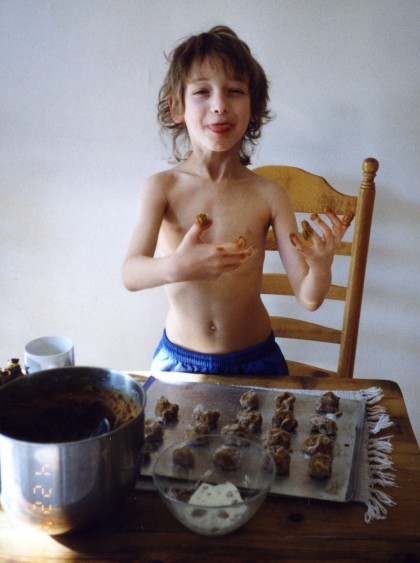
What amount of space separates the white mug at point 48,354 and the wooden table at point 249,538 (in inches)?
9.4

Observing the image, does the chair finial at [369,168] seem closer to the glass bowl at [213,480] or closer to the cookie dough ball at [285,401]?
the cookie dough ball at [285,401]

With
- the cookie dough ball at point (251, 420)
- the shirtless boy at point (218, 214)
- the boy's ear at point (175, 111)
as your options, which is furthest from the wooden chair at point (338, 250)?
the cookie dough ball at point (251, 420)

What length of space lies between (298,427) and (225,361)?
0.36 meters

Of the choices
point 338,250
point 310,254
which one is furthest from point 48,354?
point 338,250

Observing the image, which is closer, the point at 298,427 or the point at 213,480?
the point at 213,480

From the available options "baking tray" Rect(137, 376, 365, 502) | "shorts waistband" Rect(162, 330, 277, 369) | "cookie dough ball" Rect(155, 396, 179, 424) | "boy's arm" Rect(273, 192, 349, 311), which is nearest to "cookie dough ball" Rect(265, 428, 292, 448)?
"baking tray" Rect(137, 376, 365, 502)

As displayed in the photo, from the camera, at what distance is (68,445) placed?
Answer: 0.51 m

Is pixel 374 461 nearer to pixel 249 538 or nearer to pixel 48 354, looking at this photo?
pixel 249 538

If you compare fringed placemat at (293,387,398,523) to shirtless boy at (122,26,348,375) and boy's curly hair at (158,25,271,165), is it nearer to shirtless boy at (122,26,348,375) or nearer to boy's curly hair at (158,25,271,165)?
shirtless boy at (122,26,348,375)

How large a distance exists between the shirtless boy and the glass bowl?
40cm

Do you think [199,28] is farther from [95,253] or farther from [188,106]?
[95,253]

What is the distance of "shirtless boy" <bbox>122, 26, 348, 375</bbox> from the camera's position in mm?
1043

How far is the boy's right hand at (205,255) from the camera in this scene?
0.78m

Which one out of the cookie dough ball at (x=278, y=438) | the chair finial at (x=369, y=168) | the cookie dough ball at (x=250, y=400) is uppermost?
the chair finial at (x=369, y=168)
